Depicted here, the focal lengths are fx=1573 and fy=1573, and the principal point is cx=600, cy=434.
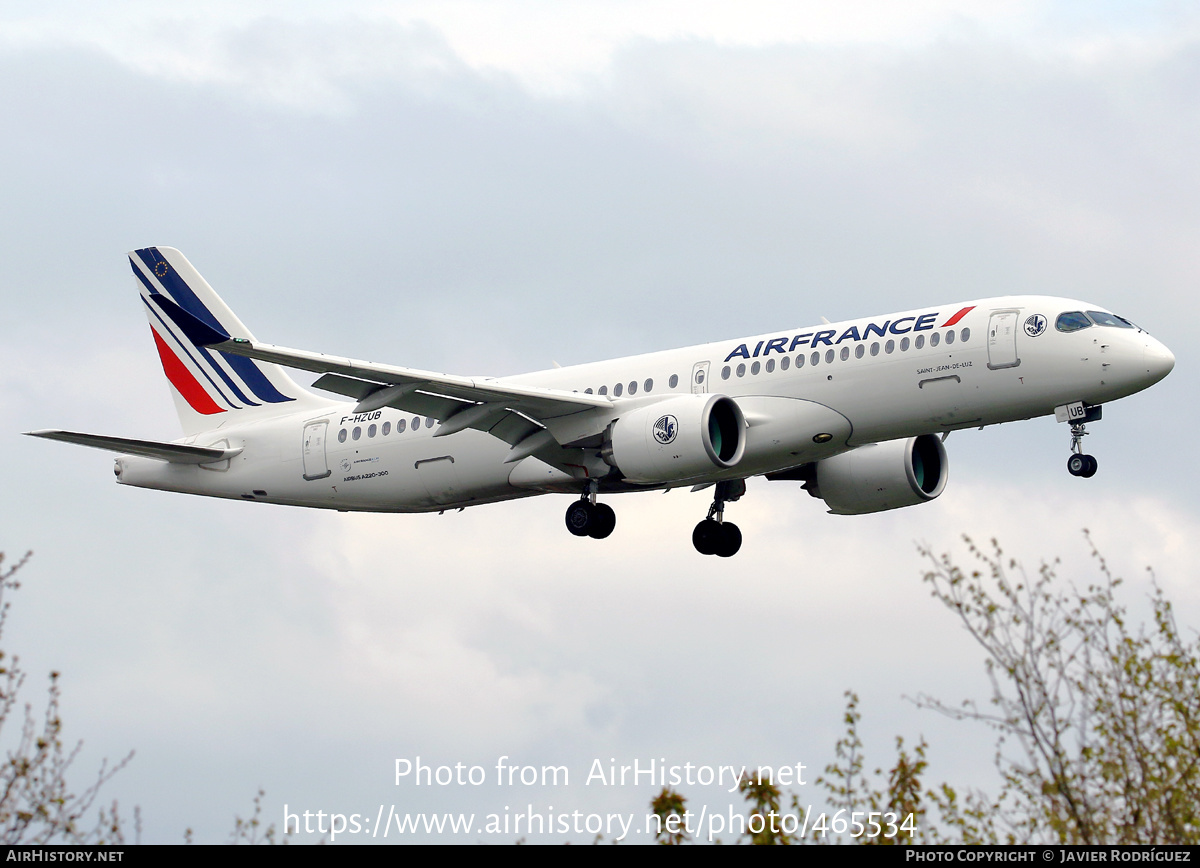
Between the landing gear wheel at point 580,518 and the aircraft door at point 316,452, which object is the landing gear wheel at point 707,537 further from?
the aircraft door at point 316,452

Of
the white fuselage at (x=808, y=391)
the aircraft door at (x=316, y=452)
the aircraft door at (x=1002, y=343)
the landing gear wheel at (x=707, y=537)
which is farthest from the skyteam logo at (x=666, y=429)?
the aircraft door at (x=316, y=452)

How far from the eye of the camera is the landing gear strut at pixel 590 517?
4138 centimetres

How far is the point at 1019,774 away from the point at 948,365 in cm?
2190

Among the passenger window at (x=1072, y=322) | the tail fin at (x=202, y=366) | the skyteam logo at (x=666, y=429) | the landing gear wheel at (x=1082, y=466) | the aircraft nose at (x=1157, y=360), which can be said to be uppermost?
the tail fin at (x=202, y=366)

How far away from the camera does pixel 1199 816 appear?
52.9 feet

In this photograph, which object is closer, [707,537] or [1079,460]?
[1079,460]

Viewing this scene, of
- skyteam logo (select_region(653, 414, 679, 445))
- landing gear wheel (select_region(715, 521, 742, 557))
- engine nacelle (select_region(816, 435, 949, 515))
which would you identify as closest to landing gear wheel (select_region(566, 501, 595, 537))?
skyteam logo (select_region(653, 414, 679, 445))

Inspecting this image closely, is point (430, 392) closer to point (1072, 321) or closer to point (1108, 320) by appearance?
point (1072, 321)

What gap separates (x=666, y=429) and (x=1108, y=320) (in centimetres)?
1068

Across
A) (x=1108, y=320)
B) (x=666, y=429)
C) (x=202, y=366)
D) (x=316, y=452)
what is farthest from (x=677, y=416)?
(x=202, y=366)

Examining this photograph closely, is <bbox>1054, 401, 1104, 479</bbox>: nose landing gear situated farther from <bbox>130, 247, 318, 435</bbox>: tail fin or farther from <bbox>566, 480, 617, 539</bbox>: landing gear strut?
<bbox>130, 247, 318, 435</bbox>: tail fin

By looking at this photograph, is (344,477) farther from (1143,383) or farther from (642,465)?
(1143,383)

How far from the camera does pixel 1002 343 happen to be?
3659cm

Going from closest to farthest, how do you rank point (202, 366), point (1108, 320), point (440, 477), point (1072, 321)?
point (1072, 321) < point (1108, 320) < point (440, 477) < point (202, 366)
